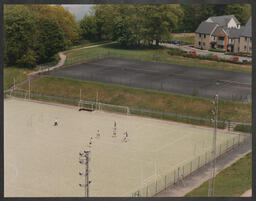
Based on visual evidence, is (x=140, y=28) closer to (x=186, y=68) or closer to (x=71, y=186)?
(x=186, y=68)

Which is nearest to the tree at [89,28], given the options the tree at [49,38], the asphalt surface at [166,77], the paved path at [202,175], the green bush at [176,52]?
the tree at [49,38]

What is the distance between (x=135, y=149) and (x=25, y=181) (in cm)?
964

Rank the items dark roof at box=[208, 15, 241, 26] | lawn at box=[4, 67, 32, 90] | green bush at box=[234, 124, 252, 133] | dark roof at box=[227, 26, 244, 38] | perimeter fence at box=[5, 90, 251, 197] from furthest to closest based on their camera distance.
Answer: dark roof at box=[208, 15, 241, 26] < dark roof at box=[227, 26, 244, 38] < lawn at box=[4, 67, 32, 90] < green bush at box=[234, 124, 252, 133] < perimeter fence at box=[5, 90, 251, 197]

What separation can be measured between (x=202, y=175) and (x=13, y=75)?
96.0 feet

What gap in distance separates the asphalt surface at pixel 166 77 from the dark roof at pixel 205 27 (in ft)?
13.2

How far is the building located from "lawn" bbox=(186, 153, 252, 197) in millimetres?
24947

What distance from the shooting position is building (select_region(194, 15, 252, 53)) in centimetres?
6819

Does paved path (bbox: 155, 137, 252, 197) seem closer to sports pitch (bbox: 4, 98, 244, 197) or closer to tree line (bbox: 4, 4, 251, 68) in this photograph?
sports pitch (bbox: 4, 98, 244, 197)

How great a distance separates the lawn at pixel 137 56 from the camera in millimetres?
68250

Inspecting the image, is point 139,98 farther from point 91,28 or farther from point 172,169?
point 172,169

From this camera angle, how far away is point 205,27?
68.6 meters

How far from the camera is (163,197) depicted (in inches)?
1528

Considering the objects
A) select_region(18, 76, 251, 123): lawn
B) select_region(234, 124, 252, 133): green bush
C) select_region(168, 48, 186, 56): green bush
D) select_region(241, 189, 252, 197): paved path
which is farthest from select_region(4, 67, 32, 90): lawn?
select_region(241, 189, 252, 197): paved path

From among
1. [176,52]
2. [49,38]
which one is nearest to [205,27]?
[176,52]
